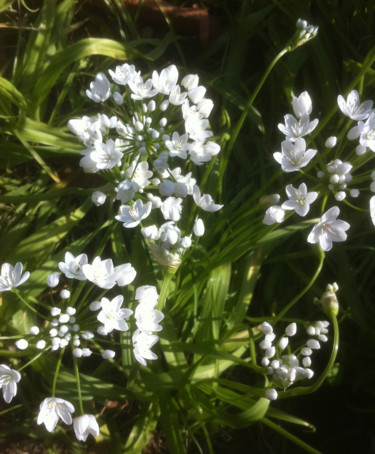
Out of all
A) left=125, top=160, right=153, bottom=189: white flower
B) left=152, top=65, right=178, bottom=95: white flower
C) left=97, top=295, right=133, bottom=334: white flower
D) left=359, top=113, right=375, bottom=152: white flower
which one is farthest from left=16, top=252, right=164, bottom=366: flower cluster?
left=359, top=113, right=375, bottom=152: white flower

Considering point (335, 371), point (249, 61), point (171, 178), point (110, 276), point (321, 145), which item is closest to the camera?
point (110, 276)

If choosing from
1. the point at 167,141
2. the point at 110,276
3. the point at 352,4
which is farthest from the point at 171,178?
the point at 352,4

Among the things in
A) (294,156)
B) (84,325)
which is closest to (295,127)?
(294,156)

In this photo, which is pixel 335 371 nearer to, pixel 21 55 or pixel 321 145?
pixel 321 145

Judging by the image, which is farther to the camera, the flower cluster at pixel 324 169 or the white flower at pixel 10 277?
the white flower at pixel 10 277

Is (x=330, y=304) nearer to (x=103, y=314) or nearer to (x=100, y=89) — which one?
(x=103, y=314)

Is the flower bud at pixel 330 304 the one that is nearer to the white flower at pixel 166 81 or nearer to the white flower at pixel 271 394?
the white flower at pixel 271 394

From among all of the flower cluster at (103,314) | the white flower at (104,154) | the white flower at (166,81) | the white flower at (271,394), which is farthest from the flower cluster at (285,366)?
the white flower at (166,81)
